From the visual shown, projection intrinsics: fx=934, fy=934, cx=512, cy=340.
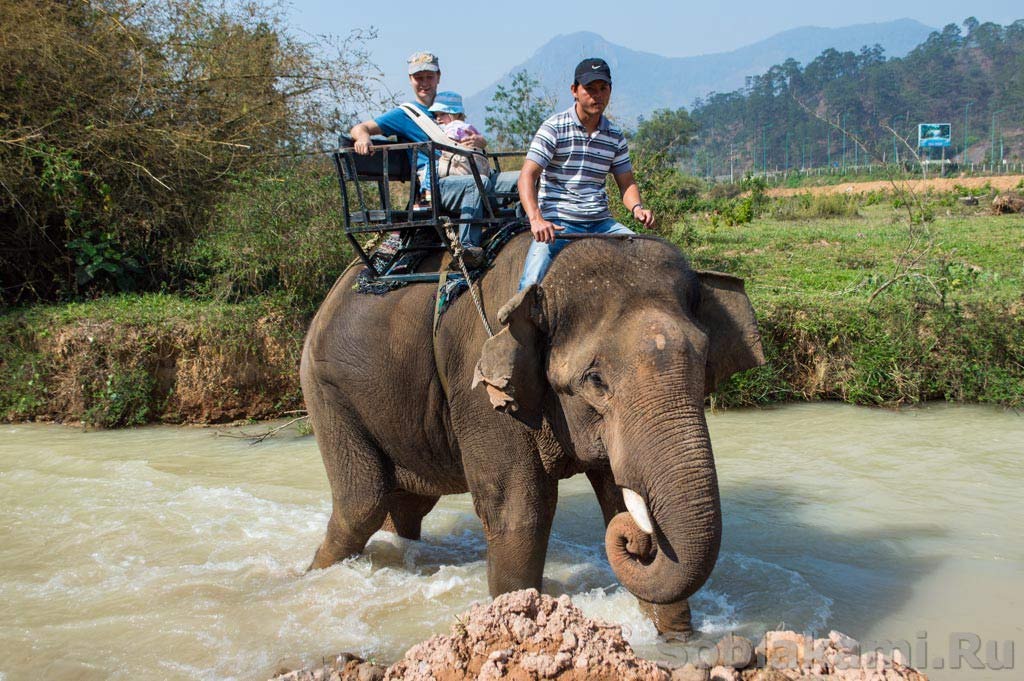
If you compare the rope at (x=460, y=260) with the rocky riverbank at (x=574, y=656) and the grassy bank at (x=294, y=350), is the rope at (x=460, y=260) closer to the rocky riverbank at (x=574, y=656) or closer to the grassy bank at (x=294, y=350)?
the rocky riverbank at (x=574, y=656)

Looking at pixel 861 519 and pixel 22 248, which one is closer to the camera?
pixel 861 519

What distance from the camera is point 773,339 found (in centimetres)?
975

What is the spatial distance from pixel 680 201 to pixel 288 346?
225 inches

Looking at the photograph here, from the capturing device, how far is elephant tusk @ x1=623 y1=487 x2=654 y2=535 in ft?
11.8

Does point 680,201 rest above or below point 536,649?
above

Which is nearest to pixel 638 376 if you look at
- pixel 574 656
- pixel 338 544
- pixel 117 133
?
pixel 574 656

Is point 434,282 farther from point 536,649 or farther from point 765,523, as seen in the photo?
point 765,523

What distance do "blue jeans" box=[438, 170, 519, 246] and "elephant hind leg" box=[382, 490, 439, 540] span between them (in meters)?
1.91

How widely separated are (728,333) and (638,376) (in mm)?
851

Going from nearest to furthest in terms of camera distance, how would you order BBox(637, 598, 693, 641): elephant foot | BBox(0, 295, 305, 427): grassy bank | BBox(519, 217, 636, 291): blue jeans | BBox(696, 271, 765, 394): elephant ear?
BBox(519, 217, 636, 291): blue jeans, BBox(696, 271, 765, 394): elephant ear, BBox(637, 598, 693, 641): elephant foot, BBox(0, 295, 305, 427): grassy bank

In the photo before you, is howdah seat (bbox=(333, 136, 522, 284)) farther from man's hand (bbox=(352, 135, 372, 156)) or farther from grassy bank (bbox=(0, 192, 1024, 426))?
grassy bank (bbox=(0, 192, 1024, 426))

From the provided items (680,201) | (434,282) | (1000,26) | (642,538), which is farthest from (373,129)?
(1000,26)

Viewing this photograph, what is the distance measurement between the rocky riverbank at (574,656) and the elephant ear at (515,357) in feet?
2.86

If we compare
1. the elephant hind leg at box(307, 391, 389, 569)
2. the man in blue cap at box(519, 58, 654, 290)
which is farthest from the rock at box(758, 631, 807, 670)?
the elephant hind leg at box(307, 391, 389, 569)
